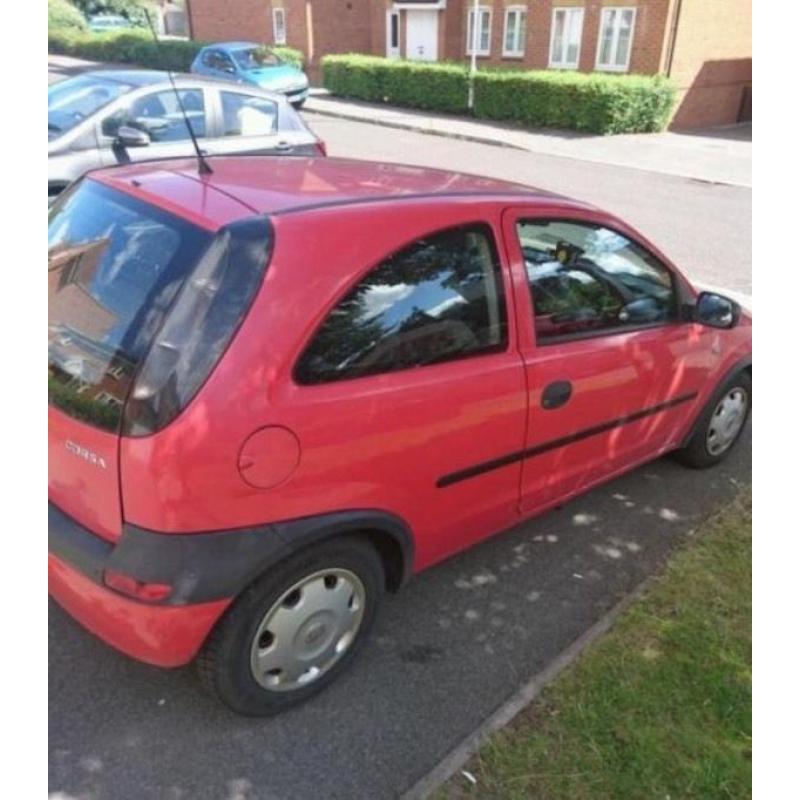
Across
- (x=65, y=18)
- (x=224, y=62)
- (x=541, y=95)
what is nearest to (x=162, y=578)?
(x=541, y=95)

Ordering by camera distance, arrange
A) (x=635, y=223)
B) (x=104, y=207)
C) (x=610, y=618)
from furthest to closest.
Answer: (x=635, y=223) → (x=610, y=618) → (x=104, y=207)

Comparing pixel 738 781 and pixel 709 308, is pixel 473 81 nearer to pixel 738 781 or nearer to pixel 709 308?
pixel 709 308

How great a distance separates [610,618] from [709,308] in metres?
1.57

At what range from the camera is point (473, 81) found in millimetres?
19047

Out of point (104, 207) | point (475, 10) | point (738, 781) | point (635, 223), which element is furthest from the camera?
point (475, 10)

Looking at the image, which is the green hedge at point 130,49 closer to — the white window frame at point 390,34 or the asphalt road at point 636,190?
the white window frame at point 390,34

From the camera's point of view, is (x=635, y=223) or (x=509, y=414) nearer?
(x=509, y=414)

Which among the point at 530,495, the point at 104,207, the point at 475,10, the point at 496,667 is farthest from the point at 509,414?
the point at 475,10

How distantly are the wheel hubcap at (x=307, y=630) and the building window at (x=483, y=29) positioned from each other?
22.9 metres

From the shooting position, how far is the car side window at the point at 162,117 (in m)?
7.04

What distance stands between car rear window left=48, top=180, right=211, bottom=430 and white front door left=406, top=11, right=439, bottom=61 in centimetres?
2412

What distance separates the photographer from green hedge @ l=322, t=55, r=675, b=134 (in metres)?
16.8

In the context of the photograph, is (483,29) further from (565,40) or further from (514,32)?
(565,40)
